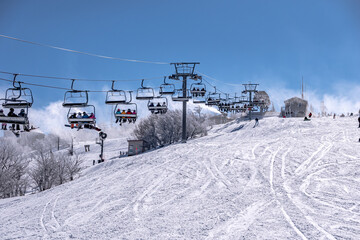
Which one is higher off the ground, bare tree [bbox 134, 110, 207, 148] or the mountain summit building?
the mountain summit building

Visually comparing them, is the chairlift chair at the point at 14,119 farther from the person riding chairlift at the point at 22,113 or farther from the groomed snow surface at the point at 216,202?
the groomed snow surface at the point at 216,202

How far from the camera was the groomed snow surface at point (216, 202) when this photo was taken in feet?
39.6

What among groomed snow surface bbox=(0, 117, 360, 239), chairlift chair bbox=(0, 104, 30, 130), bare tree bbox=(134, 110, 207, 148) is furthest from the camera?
bare tree bbox=(134, 110, 207, 148)

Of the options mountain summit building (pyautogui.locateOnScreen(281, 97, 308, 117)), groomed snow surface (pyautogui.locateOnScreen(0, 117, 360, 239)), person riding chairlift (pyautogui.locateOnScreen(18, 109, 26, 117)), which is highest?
mountain summit building (pyautogui.locateOnScreen(281, 97, 308, 117))

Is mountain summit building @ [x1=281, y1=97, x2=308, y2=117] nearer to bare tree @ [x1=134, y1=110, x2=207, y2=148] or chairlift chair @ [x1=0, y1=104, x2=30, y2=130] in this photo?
bare tree @ [x1=134, y1=110, x2=207, y2=148]

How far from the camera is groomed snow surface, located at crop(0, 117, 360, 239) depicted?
39.6ft

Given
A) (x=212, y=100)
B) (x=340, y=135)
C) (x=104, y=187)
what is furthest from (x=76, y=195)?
(x=340, y=135)

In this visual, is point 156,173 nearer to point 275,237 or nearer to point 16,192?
point 275,237

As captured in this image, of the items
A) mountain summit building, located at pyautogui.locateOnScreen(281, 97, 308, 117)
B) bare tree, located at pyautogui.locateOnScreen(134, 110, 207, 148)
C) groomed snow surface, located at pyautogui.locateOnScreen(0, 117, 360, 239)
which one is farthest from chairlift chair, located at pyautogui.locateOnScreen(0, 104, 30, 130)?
mountain summit building, located at pyautogui.locateOnScreen(281, 97, 308, 117)

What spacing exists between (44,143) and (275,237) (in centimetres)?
12508

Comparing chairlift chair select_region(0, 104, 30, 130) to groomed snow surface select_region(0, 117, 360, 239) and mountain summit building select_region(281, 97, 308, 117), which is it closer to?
groomed snow surface select_region(0, 117, 360, 239)

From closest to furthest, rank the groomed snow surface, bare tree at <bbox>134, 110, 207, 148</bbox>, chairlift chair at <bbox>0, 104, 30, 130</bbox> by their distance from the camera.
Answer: the groomed snow surface < chairlift chair at <bbox>0, 104, 30, 130</bbox> < bare tree at <bbox>134, 110, 207, 148</bbox>

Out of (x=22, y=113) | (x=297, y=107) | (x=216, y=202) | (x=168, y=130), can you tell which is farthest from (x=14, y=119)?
(x=297, y=107)

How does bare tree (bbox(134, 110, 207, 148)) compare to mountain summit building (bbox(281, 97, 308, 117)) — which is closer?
bare tree (bbox(134, 110, 207, 148))
